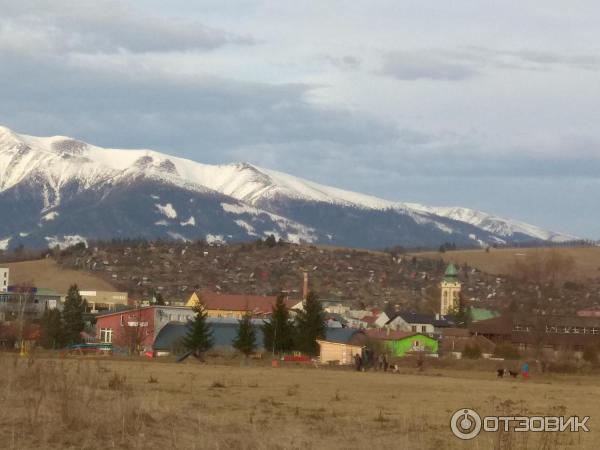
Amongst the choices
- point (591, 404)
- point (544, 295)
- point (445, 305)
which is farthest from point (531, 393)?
point (445, 305)

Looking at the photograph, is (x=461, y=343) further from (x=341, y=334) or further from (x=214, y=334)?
(x=214, y=334)

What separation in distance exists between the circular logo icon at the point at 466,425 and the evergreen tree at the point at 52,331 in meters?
84.1

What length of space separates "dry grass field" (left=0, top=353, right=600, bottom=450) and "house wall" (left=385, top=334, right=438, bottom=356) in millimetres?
77176

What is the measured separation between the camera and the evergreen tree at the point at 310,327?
97312 millimetres

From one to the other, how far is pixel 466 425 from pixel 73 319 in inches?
3729

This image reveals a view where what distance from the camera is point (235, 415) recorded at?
28594 millimetres

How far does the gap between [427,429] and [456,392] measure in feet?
59.0

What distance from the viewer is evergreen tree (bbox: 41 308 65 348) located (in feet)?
354

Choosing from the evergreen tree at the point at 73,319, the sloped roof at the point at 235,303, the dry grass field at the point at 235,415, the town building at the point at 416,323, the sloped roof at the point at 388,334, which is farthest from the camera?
the sloped roof at the point at 235,303

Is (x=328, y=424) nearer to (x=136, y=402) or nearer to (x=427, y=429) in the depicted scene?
(x=427, y=429)

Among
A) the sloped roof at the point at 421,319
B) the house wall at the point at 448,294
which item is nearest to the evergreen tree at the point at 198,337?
the sloped roof at the point at 421,319

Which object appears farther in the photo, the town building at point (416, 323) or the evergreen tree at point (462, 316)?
the evergreen tree at point (462, 316)

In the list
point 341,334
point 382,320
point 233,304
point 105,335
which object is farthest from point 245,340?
point 382,320

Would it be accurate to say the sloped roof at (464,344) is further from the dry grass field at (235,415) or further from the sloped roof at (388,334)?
the dry grass field at (235,415)
